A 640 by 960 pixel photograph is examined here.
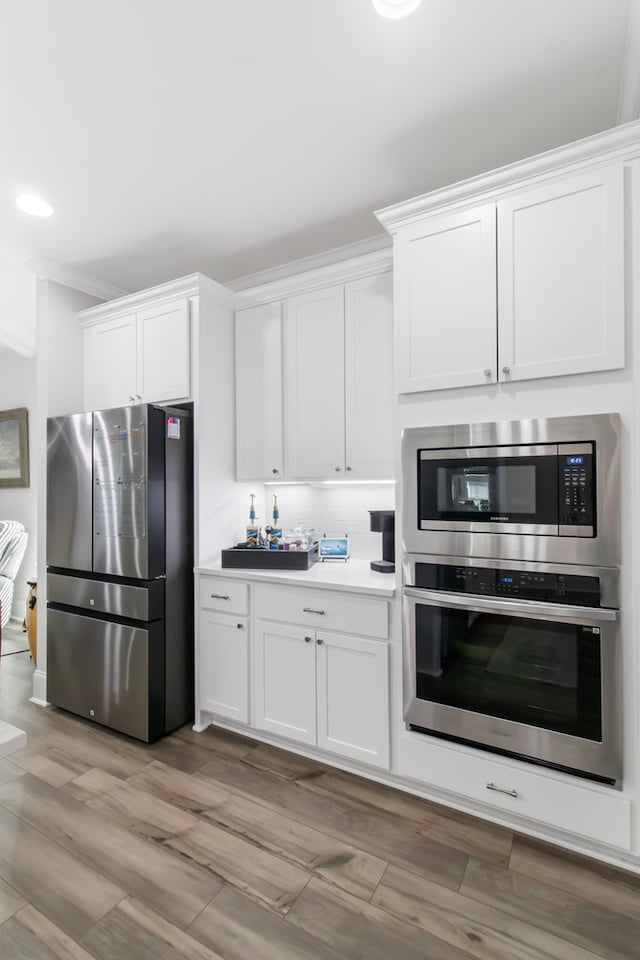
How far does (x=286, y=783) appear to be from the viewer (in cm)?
217

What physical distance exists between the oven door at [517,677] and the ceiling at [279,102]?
1923mm

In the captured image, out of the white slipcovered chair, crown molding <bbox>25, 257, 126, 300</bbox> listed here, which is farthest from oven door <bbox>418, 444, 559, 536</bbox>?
the white slipcovered chair

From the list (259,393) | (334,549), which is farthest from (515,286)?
(334,549)

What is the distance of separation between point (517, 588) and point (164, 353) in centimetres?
231

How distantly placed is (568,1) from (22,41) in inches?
68.3

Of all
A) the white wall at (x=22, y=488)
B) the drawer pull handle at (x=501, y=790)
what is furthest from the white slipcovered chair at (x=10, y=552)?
the drawer pull handle at (x=501, y=790)

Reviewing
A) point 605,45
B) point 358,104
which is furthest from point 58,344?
point 605,45

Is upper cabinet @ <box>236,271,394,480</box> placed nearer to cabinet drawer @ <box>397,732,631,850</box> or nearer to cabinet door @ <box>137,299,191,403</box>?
cabinet door @ <box>137,299,191,403</box>

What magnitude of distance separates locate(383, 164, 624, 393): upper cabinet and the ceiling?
1.18 feet

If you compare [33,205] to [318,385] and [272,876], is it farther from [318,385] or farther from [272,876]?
[272,876]

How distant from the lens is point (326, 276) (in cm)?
262

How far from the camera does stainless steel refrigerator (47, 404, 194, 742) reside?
2.50m

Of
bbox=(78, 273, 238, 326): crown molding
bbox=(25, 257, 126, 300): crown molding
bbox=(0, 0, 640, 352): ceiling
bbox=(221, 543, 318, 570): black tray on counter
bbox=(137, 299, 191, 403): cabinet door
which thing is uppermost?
bbox=(0, 0, 640, 352): ceiling

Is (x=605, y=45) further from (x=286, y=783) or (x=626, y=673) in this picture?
(x=286, y=783)
